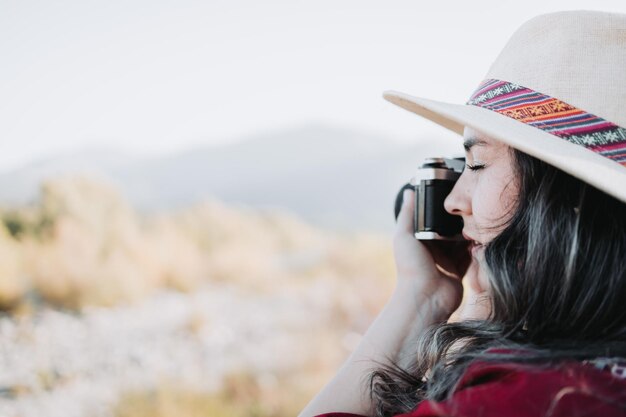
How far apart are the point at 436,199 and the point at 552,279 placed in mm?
288

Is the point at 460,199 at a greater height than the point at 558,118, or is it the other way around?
the point at 558,118

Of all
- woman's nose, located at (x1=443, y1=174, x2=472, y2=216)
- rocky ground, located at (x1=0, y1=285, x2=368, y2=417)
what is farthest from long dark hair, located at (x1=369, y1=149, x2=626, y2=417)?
rocky ground, located at (x1=0, y1=285, x2=368, y2=417)

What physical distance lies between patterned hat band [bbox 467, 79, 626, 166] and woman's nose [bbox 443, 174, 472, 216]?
0.11 metres

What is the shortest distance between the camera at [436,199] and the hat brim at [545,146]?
0.19 metres

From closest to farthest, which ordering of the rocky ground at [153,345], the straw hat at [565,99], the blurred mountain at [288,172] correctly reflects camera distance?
1. the straw hat at [565,99]
2. the rocky ground at [153,345]
3. the blurred mountain at [288,172]

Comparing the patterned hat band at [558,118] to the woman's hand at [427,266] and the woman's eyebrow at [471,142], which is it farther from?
the woman's hand at [427,266]

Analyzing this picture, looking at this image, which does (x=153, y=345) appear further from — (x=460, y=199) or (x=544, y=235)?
(x=544, y=235)

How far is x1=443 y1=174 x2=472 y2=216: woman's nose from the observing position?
72 cm

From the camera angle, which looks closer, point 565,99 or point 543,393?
point 543,393

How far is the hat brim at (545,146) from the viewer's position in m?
0.50

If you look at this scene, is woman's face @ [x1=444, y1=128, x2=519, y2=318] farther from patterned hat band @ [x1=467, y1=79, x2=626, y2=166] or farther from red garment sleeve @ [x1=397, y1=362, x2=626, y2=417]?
red garment sleeve @ [x1=397, y1=362, x2=626, y2=417]

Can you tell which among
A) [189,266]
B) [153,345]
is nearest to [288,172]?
[189,266]

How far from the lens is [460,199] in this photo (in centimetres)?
73

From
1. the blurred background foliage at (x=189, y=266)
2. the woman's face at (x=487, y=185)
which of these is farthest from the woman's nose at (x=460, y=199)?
the blurred background foliage at (x=189, y=266)
